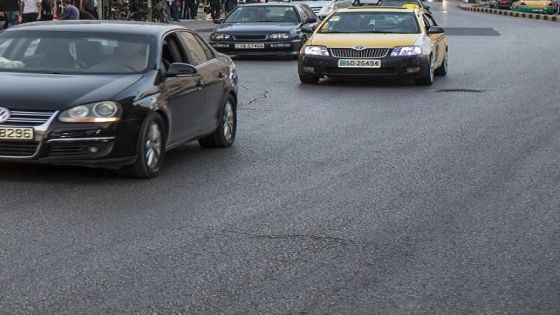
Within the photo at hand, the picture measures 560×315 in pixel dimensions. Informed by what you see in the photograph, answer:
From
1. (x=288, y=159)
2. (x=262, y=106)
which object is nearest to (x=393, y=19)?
(x=262, y=106)

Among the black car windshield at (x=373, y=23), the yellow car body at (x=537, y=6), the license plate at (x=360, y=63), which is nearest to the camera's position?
the license plate at (x=360, y=63)

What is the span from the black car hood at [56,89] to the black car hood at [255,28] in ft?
52.6

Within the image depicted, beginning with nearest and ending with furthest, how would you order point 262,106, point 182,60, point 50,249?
point 50,249
point 182,60
point 262,106

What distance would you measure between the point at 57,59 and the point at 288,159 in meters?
2.29

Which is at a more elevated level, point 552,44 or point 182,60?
point 182,60

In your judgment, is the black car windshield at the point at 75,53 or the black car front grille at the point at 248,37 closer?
the black car windshield at the point at 75,53

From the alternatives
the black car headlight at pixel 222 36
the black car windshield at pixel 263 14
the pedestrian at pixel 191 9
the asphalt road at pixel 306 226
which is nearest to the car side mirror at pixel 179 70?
the asphalt road at pixel 306 226

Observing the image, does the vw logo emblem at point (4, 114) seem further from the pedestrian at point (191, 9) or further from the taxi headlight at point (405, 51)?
the pedestrian at point (191, 9)

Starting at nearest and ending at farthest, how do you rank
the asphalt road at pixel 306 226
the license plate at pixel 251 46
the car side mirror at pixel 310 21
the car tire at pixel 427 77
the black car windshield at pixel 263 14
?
the asphalt road at pixel 306 226
the car tire at pixel 427 77
the license plate at pixel 251 46
the black car windshield at pixel 263 14
the car side mirror at pixel 310 21

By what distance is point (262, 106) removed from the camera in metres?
16.0

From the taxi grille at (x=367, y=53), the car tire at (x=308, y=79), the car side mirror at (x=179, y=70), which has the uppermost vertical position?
the car side mirror at (x=179, y=70)

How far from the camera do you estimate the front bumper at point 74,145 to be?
888 cm

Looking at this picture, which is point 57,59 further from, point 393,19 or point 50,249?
A: point 393,19

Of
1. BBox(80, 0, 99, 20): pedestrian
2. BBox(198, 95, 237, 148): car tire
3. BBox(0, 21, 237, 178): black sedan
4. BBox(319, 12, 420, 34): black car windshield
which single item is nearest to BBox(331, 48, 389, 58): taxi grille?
BBox(319, 12, 420, 34): black car windshield
